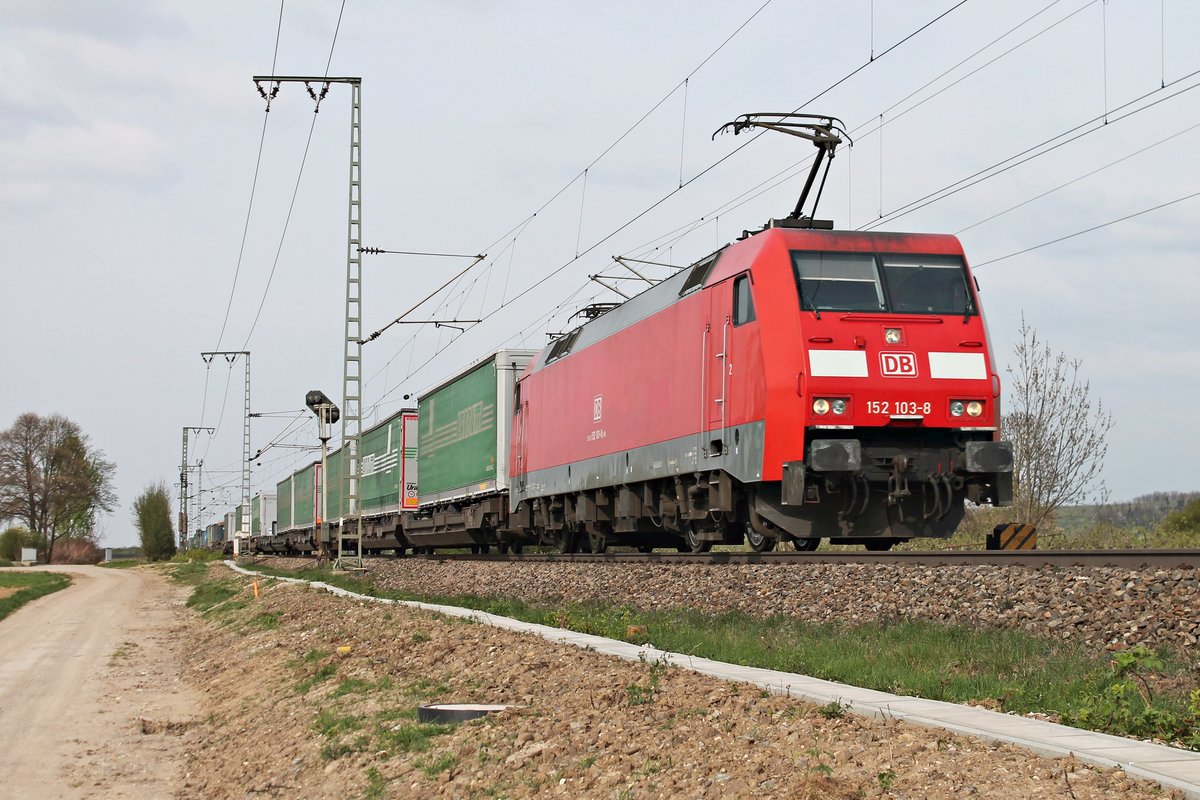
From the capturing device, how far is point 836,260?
1593 cm

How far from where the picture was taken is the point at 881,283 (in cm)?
1586

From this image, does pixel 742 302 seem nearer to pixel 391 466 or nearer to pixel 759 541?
pixel 759 541

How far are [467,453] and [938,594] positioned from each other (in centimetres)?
1997

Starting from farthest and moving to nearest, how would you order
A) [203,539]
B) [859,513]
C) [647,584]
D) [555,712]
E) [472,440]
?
[203,539], [472,440], [647,584], [859,513], [555,712]

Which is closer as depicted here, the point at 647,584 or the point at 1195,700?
the point at 1195,700

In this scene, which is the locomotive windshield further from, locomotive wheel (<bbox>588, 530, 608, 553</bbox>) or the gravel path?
locomotive wheel (<bbox>588, 530, 608, 553</bbox>)

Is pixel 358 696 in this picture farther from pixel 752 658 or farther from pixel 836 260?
pixel 836 260

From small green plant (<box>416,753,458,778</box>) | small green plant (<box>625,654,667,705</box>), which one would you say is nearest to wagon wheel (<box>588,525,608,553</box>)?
small green plant (<box>625,654,667,705</box>)

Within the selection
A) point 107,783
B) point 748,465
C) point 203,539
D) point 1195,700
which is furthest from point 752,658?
point 203,539

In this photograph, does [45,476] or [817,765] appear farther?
[45,476]

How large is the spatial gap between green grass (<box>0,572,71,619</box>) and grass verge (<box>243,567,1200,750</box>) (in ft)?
96.1

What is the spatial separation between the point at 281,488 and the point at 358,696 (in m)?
64.0

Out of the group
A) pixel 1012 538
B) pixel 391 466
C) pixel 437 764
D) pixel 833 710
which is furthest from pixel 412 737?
pixel 391 466

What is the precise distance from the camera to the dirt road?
12.5 meters
